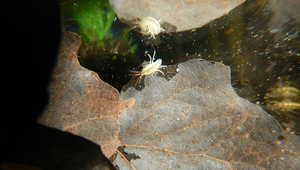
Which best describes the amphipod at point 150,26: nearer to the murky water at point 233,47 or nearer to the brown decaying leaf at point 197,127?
the murky water at point 233,47

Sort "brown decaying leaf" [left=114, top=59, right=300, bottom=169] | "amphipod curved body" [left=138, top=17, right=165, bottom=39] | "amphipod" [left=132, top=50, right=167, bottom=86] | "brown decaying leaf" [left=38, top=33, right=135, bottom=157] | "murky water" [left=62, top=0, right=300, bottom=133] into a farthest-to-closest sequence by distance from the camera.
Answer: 1. "amphipod curved body" [left=138, top=17, right=165, bottom=39]
2. "murky water" [left=62, top=0, right=300, bottom=133]
3. "amphipod" [left=132, top=50, right=167, bottom=86]
4. "brown decaying leaf" [left=114, top=59, right=300, bottom=169]
5. "brown decaying leaf" [left=38, top=33, right=135, bottom=157]

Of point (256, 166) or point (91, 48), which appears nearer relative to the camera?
point (256, 166)

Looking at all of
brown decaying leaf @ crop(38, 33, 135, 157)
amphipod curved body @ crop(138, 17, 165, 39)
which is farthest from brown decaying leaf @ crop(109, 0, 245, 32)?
brown decaying leaf @ crop(38, 33, 135, 157)

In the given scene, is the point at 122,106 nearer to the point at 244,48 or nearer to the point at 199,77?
the point at 199,77

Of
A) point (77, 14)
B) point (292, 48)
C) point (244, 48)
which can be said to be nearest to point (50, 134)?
point (77, 14)

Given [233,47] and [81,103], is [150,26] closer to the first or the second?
[233,47]

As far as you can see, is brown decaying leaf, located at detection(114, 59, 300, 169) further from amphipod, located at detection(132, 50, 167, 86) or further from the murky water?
the murky water

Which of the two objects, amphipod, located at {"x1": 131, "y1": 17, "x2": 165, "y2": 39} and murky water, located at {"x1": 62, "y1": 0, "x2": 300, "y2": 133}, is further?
amphipod, located at {"x1": 131, "y1": 17, "x2": 165, "y2": 39}

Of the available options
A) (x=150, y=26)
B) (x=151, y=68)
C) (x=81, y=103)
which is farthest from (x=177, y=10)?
(x=81, y=103)

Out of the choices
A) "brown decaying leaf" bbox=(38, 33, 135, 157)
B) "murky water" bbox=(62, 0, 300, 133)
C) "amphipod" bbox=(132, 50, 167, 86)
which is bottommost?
"brown decaying leaf" bbox=(38, 33, 135, 157)
